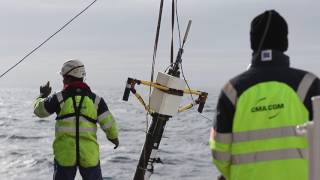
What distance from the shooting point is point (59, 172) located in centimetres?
695

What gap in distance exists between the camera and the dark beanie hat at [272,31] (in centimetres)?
353

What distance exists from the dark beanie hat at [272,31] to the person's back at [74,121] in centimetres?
363

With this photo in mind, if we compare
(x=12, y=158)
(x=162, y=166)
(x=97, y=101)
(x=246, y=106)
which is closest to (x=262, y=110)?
(x=246, y=106)

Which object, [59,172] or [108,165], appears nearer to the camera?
[59,172]

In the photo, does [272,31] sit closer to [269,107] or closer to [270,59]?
[270,59]

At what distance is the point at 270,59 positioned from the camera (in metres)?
3.56

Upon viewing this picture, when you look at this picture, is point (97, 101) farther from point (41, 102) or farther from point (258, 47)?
point (258, 47)

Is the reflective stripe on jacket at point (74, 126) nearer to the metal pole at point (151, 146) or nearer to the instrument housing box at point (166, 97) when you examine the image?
the instrument housing box at point (166, 97)

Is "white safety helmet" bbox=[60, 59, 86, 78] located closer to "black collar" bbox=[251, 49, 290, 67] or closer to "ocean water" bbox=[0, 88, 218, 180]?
"black collar" bbox=[251, 49, 290, 67]

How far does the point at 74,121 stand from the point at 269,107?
12.3ft

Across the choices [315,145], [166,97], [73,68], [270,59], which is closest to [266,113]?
[270,59]

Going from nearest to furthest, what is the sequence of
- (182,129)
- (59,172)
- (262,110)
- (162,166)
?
(262,110), (59,172), (162,166), (182,129)

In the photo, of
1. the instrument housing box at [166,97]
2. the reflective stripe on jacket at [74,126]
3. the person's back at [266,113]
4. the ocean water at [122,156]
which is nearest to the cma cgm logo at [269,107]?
the person's back at [266,113]

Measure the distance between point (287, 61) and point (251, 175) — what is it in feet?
2.30
